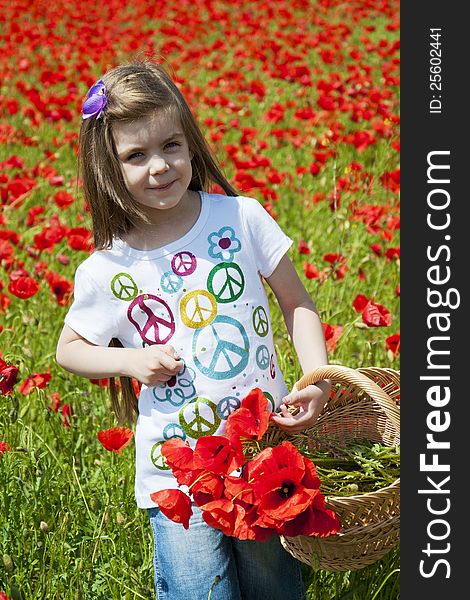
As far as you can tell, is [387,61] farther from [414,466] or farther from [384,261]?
[414,466]

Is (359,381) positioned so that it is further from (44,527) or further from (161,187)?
(44,527)

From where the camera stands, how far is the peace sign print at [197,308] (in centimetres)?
186

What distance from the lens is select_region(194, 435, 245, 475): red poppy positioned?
1.48 m

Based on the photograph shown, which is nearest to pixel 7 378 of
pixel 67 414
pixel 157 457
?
pixel 157 457

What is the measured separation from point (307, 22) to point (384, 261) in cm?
633

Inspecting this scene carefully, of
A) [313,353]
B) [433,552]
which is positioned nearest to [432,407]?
[433,552]

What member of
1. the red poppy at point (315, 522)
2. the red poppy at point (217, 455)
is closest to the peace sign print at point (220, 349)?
the red poppy at point (217, 455)

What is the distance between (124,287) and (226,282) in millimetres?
203

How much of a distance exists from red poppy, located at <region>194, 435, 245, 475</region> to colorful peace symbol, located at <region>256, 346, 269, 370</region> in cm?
38

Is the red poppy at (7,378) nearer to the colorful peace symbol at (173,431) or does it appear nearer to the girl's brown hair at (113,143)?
the girl's brown hair at (113,143)

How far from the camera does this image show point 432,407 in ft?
5.28

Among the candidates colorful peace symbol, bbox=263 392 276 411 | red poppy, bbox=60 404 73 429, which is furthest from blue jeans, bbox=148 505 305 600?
red poppy, bbox=60 404 73 429

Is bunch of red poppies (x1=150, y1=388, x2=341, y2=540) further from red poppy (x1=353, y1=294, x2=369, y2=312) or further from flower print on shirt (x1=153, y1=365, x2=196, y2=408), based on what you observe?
red poppy (x1=353, y1=294, x2=369, y2=312)

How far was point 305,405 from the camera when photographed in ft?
5.83
